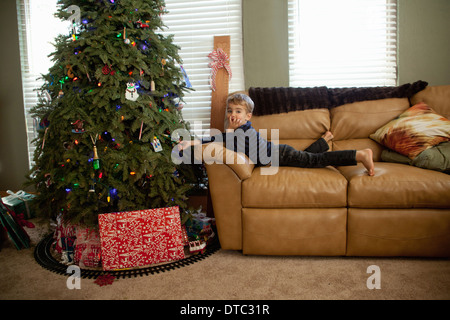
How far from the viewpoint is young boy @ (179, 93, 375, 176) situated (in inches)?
80.1

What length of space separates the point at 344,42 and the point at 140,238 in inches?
104

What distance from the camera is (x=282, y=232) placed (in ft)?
6.02

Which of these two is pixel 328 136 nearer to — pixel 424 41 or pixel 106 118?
pixel 424 41

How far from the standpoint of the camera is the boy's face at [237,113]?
233 cm

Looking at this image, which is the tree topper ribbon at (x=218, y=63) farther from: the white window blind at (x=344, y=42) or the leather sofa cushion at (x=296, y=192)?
the leather sofa cushion at (x=296, y=192)

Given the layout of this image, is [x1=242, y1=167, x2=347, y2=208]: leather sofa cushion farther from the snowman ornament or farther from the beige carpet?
the snowman ornament

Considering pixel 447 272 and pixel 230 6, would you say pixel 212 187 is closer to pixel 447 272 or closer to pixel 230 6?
pixel 447 272

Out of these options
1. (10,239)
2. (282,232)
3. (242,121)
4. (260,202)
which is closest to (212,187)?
(260,202)

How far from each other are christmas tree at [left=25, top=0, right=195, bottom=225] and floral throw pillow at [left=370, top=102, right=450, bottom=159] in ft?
5.45

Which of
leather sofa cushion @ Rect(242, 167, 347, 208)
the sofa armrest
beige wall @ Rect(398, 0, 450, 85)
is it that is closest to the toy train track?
leather sofa cushion @ Rect(242, 167, 347, 208)

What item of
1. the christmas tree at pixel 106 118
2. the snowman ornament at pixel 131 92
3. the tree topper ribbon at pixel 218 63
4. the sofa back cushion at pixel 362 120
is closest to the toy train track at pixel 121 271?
the christmas tree at pixel 106 118

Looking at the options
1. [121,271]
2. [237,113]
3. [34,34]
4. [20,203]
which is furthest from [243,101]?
[34,34]

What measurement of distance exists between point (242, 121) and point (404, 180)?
1187 millimetres

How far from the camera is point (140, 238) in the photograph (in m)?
1.83
